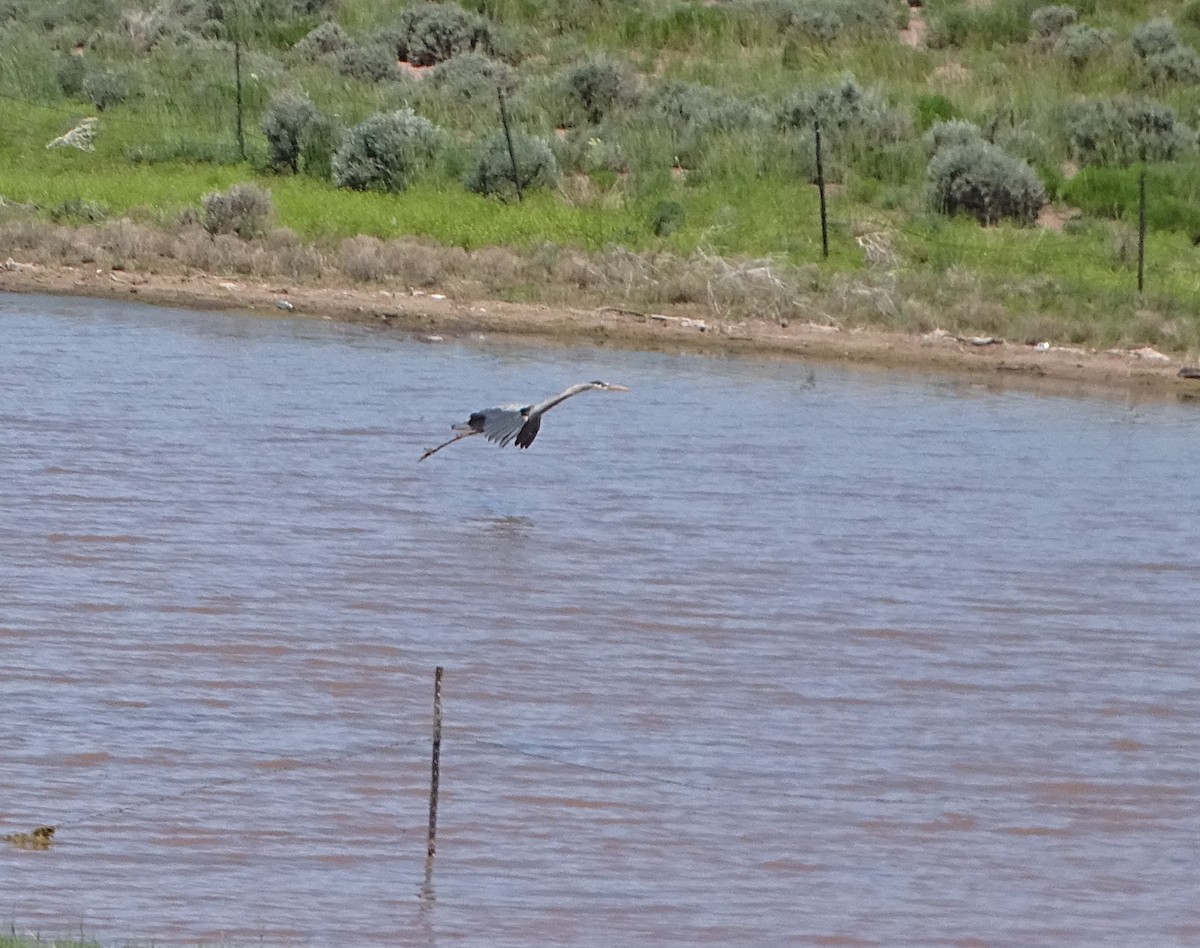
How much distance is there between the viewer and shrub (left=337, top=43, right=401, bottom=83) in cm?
3188

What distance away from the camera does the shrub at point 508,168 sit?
81.6 feet

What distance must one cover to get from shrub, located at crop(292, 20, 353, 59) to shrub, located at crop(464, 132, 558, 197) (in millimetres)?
8905

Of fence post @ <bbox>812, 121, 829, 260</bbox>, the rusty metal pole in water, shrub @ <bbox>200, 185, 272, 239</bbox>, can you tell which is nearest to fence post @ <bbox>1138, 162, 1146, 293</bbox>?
fence post @ <bbox>812, 121, 829, 260</bbox>

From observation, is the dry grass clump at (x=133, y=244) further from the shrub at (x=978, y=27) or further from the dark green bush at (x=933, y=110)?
the shrub at (x=978, y=27)

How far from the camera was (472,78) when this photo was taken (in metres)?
30.5

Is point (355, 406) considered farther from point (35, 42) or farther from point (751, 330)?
point (35, 42)

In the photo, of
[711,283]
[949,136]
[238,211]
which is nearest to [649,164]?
[949,136]

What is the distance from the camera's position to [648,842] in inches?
308

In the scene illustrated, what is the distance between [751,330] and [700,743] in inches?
500

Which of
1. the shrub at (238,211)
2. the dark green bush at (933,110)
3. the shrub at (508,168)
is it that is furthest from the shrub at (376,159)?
the dark green bush at (933,110)

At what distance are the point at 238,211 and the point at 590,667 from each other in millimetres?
14342

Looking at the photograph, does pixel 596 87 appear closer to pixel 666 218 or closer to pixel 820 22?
pixel 666 218

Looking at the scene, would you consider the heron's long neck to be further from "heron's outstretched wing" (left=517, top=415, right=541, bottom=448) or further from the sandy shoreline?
the sandy shoreline

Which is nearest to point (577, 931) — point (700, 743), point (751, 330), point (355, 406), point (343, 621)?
point (700, 743)
